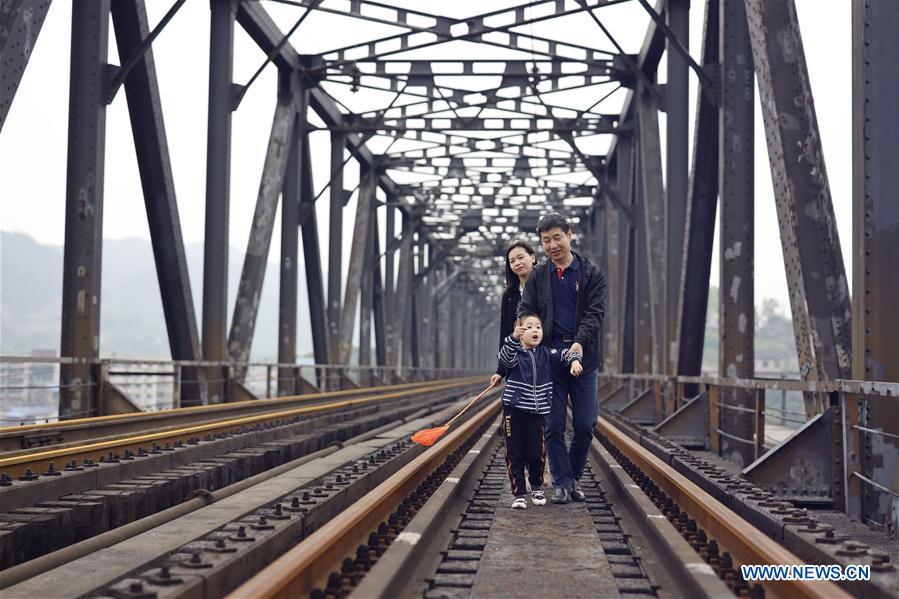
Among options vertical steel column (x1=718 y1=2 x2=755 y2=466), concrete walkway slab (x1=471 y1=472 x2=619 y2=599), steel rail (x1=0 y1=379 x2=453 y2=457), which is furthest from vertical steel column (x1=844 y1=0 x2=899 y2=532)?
steel rail (x1=0 y1=379 x2=453 y2=457)

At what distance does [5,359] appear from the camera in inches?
359

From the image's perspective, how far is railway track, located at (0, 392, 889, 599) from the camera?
11.6 feet

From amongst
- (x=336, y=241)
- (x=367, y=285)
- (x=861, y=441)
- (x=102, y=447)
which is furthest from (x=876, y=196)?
(x=367, y=285)

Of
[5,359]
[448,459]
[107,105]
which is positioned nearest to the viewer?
[448,459]

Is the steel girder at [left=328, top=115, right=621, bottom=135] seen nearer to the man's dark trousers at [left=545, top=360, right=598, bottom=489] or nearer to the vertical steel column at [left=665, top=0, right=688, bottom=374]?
the vertical steel column at [left=665, top=0, right=688, bottom=374]

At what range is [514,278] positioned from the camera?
20.9ft

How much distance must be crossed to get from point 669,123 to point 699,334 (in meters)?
5.54

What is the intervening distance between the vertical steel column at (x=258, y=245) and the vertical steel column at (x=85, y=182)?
489 cm

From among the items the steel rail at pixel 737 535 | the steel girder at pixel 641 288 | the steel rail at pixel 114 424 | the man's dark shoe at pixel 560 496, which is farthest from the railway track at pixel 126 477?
the steel girder at pixel 641 288

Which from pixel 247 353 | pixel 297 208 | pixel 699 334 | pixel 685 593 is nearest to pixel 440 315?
pixel 297 208

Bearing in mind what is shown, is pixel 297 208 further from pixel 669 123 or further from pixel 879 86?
pixel 879 86

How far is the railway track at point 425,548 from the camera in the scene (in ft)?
11.6

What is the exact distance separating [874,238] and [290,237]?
18.1m

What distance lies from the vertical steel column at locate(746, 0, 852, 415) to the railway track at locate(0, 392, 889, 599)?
1.63 m
